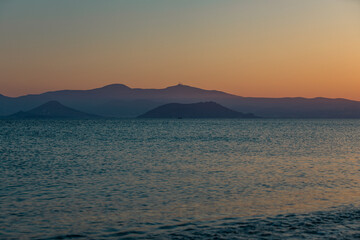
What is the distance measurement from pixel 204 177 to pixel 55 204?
12339 mm

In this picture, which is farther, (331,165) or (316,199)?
(331,165)

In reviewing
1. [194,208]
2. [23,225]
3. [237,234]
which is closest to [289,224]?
[237,234]

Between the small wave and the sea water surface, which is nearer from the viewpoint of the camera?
the small wave

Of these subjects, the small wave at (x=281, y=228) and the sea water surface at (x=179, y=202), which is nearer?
the small wave at (x=281, y=228)

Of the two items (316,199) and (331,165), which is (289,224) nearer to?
(316,199)

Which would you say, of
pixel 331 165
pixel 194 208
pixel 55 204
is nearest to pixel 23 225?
pixel 55 204

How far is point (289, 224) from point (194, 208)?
4.77 metres

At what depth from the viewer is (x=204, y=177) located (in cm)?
2828

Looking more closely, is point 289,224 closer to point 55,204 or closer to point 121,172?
point 55,204

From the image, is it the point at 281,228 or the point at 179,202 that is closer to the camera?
the point at 281,228

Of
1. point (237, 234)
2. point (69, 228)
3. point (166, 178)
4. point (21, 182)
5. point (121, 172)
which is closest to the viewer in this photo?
point (237, 234)

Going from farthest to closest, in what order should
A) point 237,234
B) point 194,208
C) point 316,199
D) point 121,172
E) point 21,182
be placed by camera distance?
point 121,172
point 21,182
point 316,199
point 194,208
point 237,234

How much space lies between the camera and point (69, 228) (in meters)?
15.0

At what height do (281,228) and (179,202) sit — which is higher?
(281,228)
